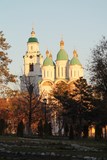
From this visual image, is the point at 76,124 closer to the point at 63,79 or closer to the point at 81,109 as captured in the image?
the point at 81,109

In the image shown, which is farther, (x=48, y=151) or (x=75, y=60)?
(x=75, y=60)

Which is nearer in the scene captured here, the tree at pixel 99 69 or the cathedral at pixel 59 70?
the tree at pixel 99 69

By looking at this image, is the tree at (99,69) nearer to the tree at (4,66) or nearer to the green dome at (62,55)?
the tree at (4,66)

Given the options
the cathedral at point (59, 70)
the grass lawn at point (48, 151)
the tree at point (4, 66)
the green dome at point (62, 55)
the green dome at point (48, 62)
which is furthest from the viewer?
the green dome at point (48, 62)

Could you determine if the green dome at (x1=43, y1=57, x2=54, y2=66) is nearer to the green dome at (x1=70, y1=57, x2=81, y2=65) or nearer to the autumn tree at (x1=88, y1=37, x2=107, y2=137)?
the green dome at (x1=70, y1=57, x2=81, y2=65)

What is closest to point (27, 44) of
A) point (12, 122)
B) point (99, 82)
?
point (12, 122)

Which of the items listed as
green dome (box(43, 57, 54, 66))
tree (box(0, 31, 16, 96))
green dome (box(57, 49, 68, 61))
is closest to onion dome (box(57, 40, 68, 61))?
green dome (box(57, 49, 68, 61))

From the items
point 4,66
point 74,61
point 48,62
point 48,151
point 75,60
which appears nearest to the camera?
point 48,151

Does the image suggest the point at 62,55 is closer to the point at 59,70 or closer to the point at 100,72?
the point at 59,70

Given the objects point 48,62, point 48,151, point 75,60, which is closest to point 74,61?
point 75,60

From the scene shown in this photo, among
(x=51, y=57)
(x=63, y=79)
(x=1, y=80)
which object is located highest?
(x=51, y=57)

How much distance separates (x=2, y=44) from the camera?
41469mm

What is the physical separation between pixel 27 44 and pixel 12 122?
260 feet

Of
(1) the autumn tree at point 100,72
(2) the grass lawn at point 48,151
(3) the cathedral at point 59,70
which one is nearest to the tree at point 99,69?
(1) the autumn tree at point 100,72
